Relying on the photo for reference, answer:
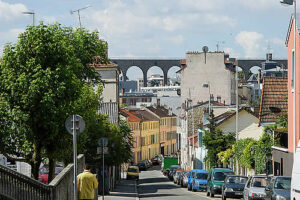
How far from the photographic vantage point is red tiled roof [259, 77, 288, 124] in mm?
43906

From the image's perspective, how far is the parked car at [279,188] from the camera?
21.6 meters

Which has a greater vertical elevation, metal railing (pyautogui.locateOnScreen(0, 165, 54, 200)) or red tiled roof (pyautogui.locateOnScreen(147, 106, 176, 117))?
red tiled roof (pyautogui.locateOnScreen(147, 106, 176, 117))

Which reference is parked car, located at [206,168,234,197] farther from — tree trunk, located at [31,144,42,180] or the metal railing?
the metal railing

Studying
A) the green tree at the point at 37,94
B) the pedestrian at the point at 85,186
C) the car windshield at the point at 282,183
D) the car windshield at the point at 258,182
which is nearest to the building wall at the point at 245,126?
the car windshield at the point at 258,182

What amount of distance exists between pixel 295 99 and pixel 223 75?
210 ft

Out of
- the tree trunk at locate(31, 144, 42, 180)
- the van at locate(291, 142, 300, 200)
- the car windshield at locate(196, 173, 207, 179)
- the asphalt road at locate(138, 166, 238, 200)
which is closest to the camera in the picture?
the van at locate(291, 142, 300, 200)

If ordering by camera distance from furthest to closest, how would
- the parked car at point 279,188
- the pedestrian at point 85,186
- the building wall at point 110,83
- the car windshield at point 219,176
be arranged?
the building wall at point 110,83, the car windshield at point 219,176, the parked car at point 279,188, the pedestrian at point 85,186

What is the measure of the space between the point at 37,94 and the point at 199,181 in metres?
21.3

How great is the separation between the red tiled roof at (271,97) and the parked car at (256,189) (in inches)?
618

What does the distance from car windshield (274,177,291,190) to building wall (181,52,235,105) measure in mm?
71370

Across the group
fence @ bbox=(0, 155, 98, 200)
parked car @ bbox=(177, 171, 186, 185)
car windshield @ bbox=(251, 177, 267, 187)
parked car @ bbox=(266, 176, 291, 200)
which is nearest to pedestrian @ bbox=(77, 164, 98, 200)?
fence @ bbox=(0, 155, 98, 200)

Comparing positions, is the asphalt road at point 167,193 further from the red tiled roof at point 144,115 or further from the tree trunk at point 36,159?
the red tiled roof at point 144,115

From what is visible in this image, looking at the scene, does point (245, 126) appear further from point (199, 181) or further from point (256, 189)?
point (256, 189)

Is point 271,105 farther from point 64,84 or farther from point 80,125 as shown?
point 80,125
